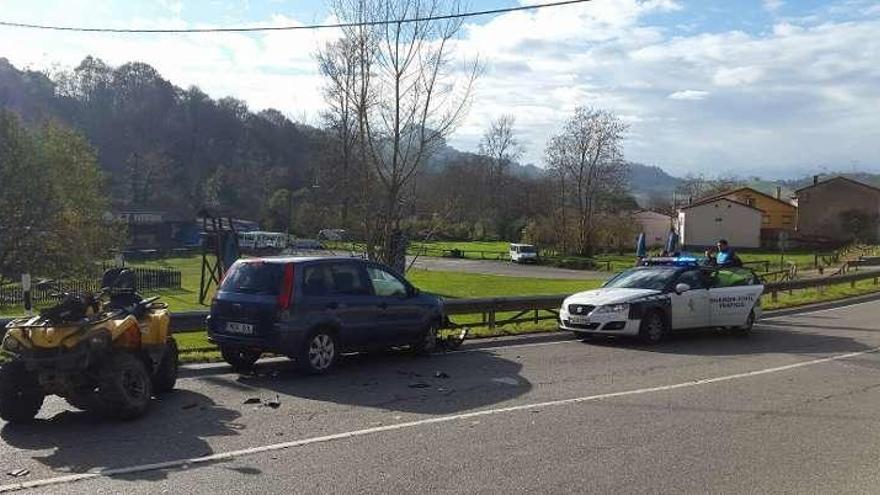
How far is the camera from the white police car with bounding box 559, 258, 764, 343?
13.6m

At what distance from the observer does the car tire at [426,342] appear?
1186cm

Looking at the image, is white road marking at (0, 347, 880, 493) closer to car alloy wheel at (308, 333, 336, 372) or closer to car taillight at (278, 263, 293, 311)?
car alloy wheel at (308, 333, 336, 372)

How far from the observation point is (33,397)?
287 inches

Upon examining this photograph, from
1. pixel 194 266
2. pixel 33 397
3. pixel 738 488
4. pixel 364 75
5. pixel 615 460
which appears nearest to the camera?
pixel 738 488

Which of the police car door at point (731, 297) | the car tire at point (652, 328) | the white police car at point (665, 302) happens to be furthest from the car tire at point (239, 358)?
the police car door at point (731, 297)

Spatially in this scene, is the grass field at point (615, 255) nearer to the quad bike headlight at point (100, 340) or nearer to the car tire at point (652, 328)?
the car tire at point (652, 328)

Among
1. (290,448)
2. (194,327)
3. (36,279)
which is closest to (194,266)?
(36,279)

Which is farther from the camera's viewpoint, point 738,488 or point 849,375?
point 849,375

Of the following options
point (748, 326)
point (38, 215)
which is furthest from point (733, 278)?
point (38, 215)

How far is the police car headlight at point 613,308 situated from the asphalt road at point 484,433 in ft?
7.10

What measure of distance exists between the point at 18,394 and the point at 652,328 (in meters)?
9.90

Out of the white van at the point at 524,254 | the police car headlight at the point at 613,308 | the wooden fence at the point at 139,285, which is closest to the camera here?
the police car headlight at the point at 613,308

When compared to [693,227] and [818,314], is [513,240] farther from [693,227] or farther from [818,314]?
[818,314]

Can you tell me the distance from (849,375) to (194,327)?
8.97 meters
